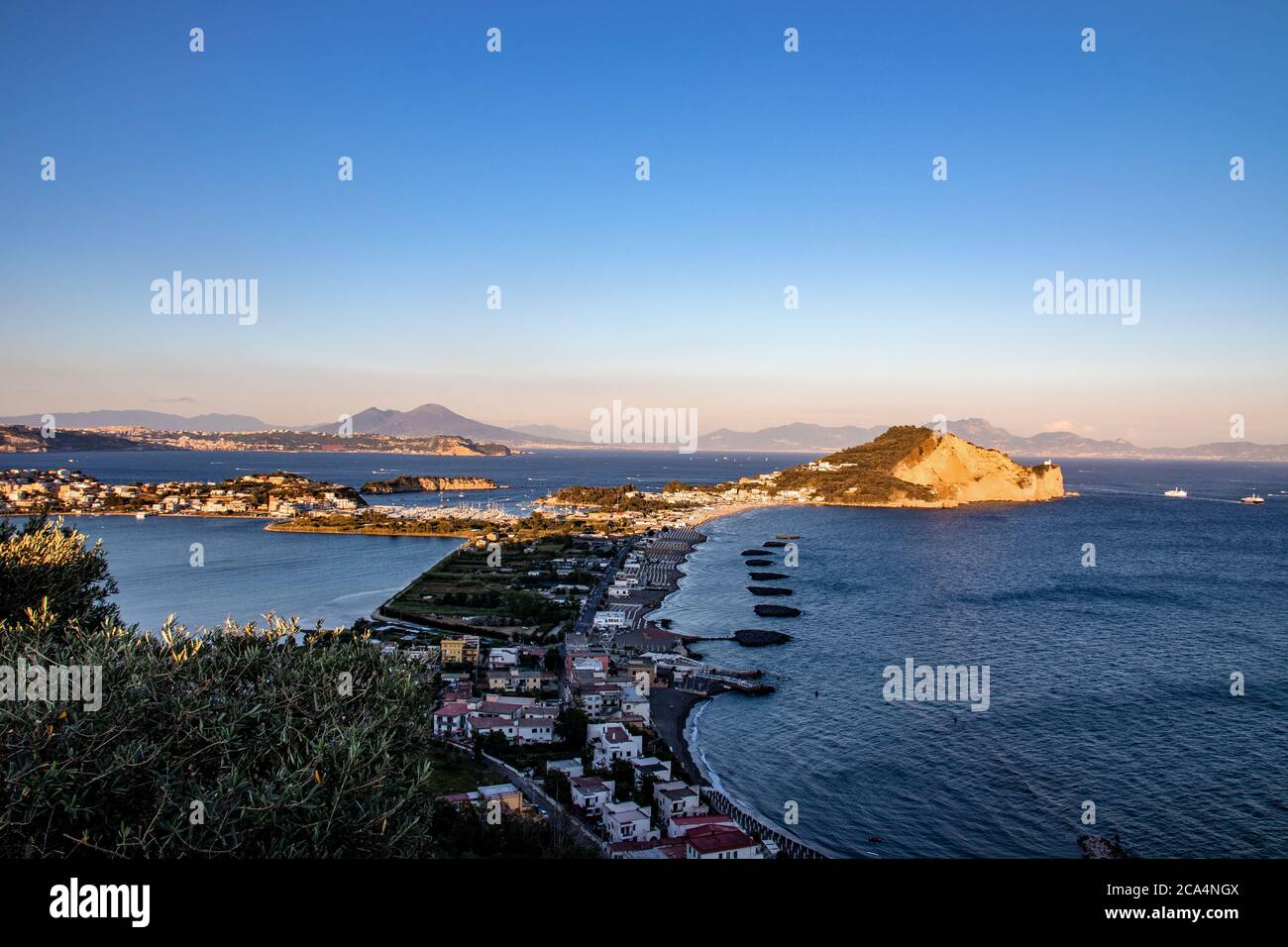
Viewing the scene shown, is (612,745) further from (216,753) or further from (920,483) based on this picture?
(920,483)

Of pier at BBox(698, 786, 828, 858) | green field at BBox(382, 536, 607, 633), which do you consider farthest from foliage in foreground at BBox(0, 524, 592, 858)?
green field at BBox(382, 536, 607, 633)

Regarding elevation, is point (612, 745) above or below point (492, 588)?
below

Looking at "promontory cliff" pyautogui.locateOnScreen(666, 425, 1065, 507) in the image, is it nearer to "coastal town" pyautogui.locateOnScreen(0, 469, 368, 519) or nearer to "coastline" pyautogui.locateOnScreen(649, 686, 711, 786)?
"coastal town" pyautogui.locateOnScreen(0, 469, 368, 519)

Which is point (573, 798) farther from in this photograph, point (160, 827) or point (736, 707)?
point (160, 827)

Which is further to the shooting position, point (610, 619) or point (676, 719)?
point (610, 619)

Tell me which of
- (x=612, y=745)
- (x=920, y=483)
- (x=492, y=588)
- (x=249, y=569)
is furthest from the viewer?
(x=920, y=483)

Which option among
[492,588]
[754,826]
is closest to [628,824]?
[754,826]

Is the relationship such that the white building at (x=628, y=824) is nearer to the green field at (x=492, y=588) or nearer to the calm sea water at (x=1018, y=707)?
the calm sea water at (x=1018, y=707)
